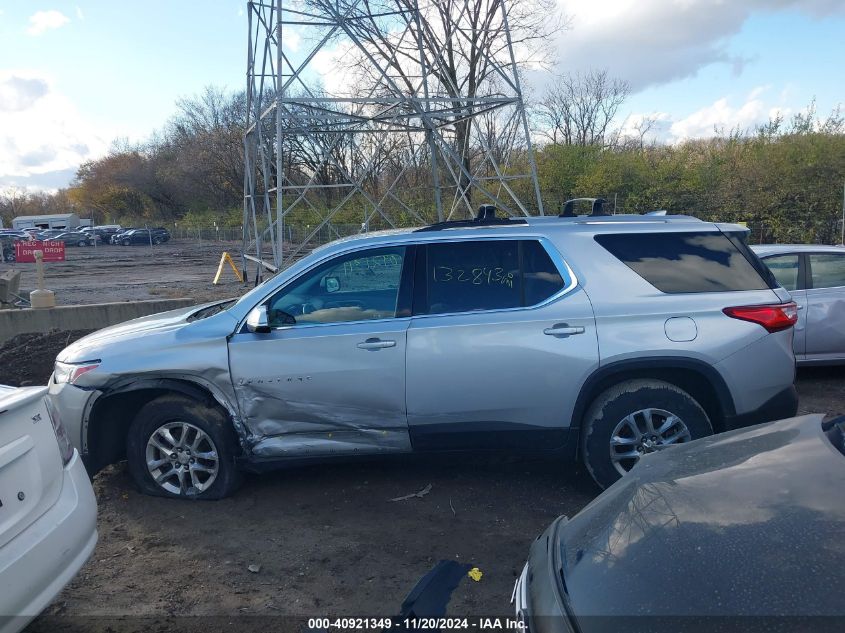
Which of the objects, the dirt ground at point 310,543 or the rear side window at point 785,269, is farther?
the rear side window at point 785,269

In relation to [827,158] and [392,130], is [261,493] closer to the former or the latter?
[392,130]

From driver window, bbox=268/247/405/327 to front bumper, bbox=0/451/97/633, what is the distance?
1609 mm

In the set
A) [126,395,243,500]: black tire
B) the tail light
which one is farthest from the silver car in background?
[126,395,243,500]: black tire

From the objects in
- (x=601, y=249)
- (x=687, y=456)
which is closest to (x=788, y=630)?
(x=687, y=456)

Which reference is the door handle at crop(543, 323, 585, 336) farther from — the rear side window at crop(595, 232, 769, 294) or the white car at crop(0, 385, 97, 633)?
the white car at crop(0, 385, 97, 633)

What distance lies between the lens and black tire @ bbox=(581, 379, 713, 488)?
431cm

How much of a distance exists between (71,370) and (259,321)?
55.0 inches

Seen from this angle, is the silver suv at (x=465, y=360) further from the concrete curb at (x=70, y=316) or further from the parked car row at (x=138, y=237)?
the parked car row at (x=138, y=237)

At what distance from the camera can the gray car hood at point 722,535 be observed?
169 centimetres

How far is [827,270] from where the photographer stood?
7145mm

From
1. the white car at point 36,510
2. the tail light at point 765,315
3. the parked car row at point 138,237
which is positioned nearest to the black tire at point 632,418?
the tail light at point 765,315

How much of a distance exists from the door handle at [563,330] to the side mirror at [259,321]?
5.91 feet

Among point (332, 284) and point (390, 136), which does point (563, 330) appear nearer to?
point (332, 284)

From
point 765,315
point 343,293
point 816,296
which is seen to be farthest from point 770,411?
point 816,296
